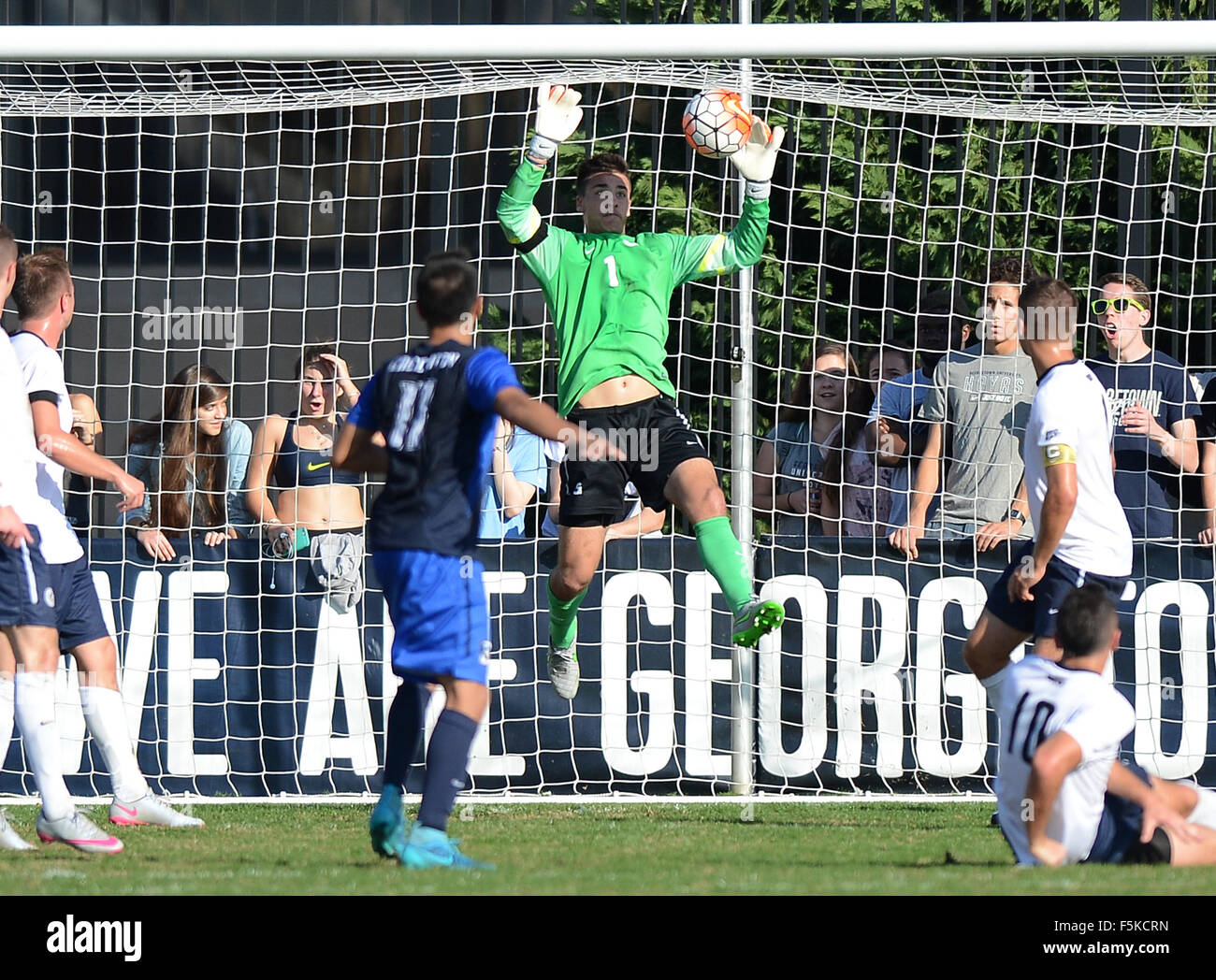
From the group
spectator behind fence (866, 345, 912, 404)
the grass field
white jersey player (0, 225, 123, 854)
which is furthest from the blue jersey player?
spectator behind fence (866, 345, 912, 404)

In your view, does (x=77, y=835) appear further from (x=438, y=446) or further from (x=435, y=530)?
(x=438, y=446)

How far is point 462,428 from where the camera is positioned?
5.10 meters

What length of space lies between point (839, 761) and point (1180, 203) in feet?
15.1

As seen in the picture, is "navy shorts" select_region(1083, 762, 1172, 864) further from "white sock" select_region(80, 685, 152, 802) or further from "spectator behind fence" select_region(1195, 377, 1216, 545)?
"white sock" select_region(80, 685, 152, 802)

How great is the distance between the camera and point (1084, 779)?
194 inches

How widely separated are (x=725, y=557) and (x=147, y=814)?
8.29ft

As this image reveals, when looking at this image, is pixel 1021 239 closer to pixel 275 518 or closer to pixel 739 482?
pixel 739 482

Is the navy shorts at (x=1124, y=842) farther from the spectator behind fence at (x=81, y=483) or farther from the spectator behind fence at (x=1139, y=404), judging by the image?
the spectator behind fence at (x=81, y=483)

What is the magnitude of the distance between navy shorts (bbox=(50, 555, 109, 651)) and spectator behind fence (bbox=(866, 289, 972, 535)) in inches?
152

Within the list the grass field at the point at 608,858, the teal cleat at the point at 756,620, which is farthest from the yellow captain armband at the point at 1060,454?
the grass field at the point at 608,858

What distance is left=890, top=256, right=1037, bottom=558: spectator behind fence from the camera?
7.94 m

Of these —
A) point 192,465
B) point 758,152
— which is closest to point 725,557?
point 758,152

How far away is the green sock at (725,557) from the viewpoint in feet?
21.4

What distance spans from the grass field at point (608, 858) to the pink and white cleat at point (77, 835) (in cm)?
7
